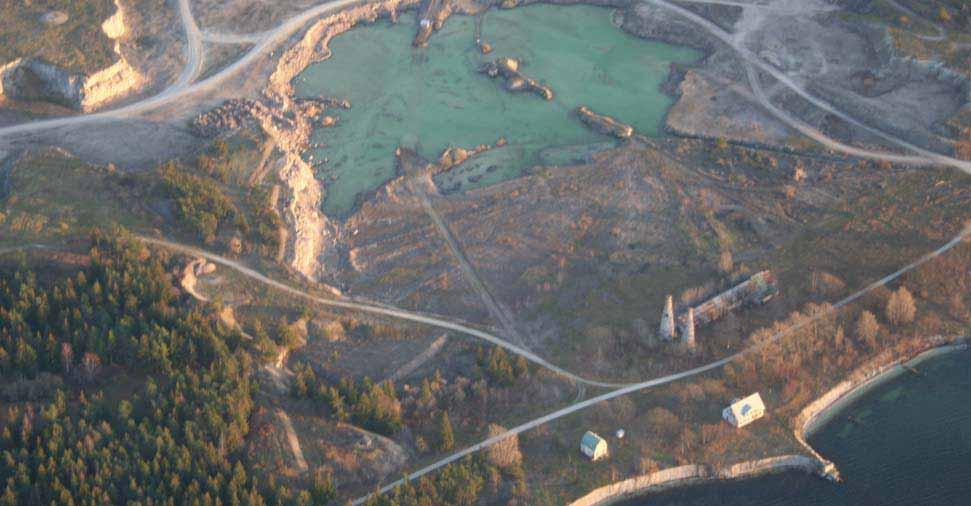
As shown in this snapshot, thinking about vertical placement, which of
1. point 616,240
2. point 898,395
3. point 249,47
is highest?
point 249,47

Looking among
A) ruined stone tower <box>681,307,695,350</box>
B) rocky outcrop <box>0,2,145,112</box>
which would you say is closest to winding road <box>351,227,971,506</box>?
ruined stone tower <box>681,307,695,350</box>

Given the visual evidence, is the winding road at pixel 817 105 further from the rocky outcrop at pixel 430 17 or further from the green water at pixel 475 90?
the rocky outcrop at pixel 430 17

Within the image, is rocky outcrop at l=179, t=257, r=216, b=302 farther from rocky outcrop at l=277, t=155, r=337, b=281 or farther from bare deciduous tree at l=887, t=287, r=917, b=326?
bare deciduous tree at l=887, t=287, r=917, b=326

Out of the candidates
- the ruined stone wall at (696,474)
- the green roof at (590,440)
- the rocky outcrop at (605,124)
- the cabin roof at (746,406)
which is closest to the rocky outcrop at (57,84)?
the rocky outcrop at (605,124)

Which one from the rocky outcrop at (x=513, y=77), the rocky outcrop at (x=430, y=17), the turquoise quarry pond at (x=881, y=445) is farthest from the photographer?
the rocky outcrop at (x=430, y=17)

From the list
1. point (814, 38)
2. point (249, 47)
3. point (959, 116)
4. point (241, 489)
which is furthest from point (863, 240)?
point (249, 47)

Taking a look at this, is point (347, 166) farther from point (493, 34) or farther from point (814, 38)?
point (814, 38)
